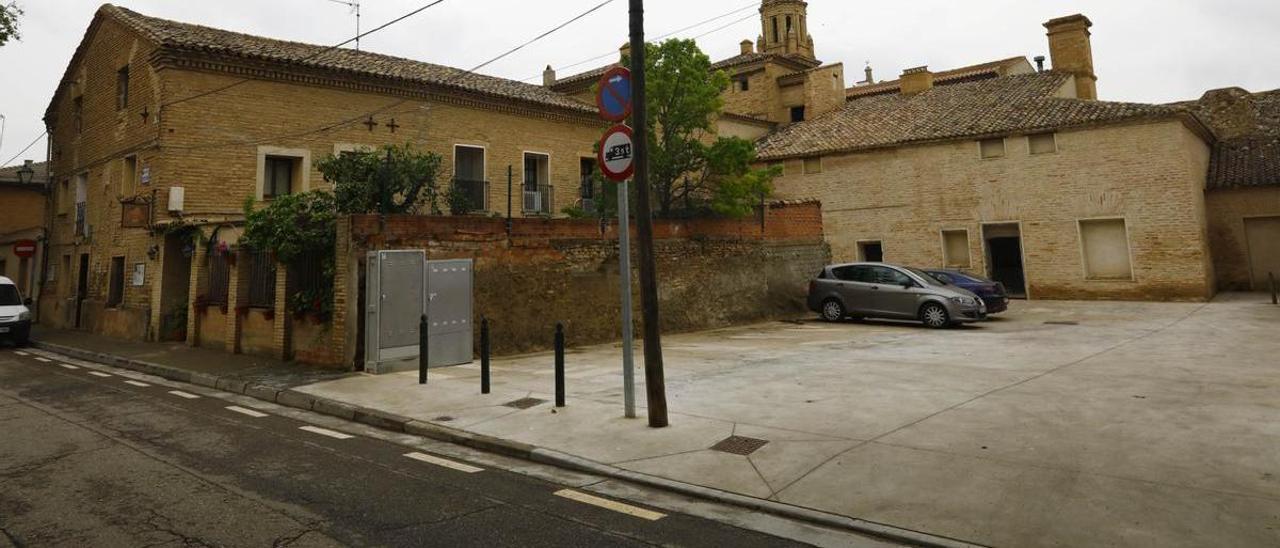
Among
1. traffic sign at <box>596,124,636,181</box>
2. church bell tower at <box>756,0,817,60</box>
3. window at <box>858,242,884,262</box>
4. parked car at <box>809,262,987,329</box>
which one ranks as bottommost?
parked car at <box>809,262,987,329</box>

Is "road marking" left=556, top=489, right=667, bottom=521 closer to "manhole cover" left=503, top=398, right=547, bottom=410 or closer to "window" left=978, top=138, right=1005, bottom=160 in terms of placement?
"manhole cover" left=503, top=398, right=547, bottom=410

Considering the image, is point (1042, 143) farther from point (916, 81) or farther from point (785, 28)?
point (785, 28)

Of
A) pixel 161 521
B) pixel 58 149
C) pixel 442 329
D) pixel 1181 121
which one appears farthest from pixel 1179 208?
pixel 58 149

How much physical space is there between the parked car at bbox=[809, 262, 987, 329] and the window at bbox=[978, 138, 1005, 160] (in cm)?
914

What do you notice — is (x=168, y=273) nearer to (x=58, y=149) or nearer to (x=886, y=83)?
(x=58, y=149)

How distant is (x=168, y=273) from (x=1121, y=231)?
28135mm

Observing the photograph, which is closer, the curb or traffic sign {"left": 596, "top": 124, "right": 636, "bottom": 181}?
the curb

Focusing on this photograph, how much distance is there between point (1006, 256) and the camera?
894 inches

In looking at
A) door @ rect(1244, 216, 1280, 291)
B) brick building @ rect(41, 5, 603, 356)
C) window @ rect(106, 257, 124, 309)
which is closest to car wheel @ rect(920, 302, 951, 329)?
brick building @ rect(41, 5, 603, 356)

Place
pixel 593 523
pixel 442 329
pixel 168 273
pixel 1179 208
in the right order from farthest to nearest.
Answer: pixel 1179 208
pixel 168 273
pixel 442 329
pixel 593 523

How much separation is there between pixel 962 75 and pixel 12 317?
44.3m

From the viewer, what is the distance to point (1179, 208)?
62.5 ft

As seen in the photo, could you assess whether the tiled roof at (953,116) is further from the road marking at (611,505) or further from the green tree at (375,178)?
the road marking at (611,505)

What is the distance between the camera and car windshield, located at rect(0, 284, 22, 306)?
52.2 feet
